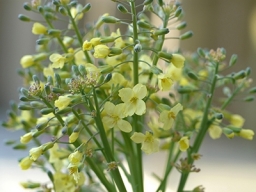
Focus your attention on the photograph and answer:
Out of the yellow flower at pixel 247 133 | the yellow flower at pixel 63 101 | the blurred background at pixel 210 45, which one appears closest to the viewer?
the yellow flower at pixel 63 101

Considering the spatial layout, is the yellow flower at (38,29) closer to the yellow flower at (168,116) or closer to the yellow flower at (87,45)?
the yellow flower at (87,45)

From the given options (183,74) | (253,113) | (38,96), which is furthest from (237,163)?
(38,96)

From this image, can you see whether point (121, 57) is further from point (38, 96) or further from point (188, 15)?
point (188, 15)

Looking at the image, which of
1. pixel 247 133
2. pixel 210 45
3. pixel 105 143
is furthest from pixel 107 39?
pixel 210 45

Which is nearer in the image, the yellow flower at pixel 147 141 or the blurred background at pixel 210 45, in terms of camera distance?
the yellow flower at pixel 147 141

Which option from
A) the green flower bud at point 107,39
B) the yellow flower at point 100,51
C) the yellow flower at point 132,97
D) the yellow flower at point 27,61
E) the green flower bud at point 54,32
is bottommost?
the yellow flower at point 132,97

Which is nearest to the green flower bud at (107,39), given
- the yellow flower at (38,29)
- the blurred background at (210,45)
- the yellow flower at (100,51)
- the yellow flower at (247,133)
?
the yellow flower at (100,51)

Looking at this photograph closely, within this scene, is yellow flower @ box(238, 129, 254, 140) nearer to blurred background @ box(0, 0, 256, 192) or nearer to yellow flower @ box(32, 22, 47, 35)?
yellow flower @ box(32, 22, 47, 35)

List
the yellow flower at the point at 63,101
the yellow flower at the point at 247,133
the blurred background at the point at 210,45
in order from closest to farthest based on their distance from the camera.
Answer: the yellow flower at the point at 63,101
the yellow flower at the point at 247,133
the blurred background at the point at 210,45
